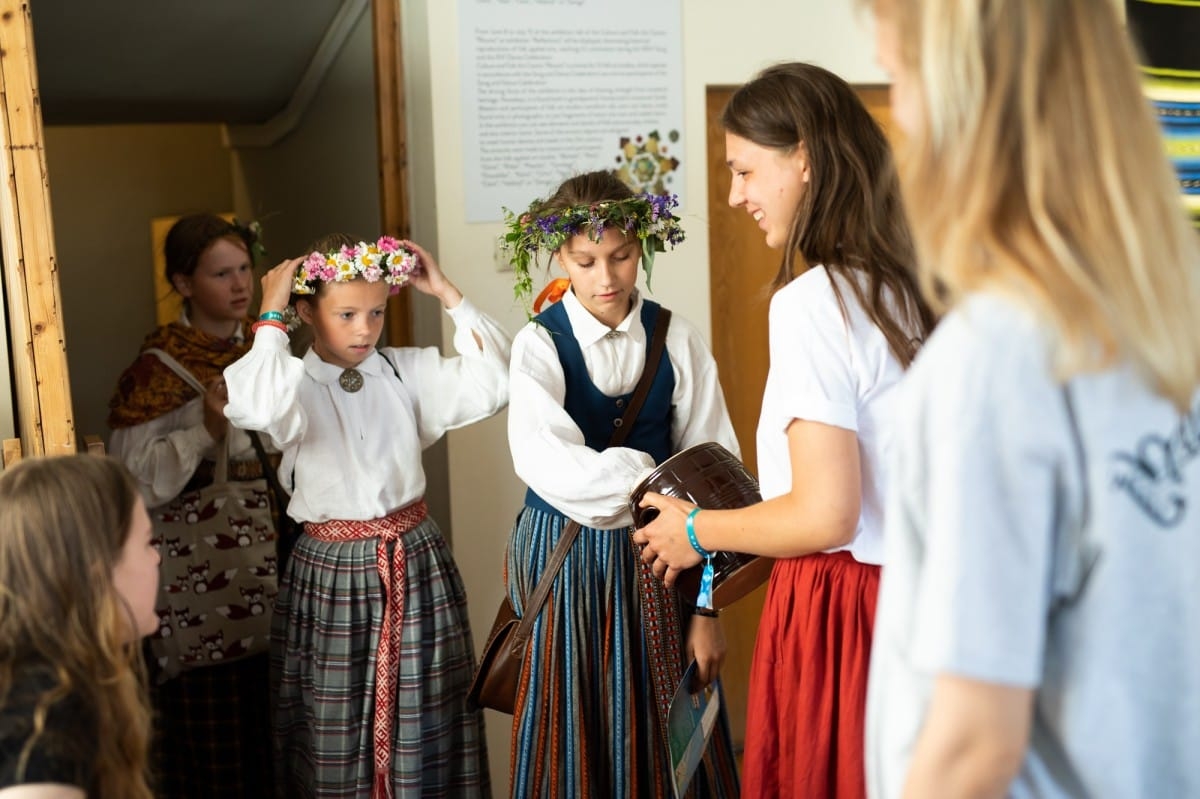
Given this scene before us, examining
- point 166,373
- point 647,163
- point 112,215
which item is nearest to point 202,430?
point 166,373

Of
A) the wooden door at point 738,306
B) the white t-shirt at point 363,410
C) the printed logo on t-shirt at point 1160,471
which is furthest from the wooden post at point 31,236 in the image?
the wooden door at point 738,306

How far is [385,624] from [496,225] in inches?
40.5

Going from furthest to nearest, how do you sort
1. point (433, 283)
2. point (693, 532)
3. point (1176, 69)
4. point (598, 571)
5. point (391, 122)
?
1. point (1176, 69)
2. point (391, 122)
3. point (433, 283)
4. point (598, 571)
5. point (693, 532)

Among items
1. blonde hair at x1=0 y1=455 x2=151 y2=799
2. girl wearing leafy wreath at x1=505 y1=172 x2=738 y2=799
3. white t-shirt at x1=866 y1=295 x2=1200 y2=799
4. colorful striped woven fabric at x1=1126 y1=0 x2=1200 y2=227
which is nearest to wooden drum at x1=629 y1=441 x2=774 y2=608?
girl wearing leafy wreath at x1=505 y1=172 x2=738 y2=799

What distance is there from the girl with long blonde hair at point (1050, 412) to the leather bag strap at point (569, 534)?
1334 mm

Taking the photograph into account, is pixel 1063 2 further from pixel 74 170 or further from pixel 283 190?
pixel 74 170

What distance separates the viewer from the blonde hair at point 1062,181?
3.10 feet

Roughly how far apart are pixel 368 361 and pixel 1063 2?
176 cm

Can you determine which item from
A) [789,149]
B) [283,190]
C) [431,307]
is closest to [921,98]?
[789,149]

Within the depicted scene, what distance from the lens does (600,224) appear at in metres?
2.25

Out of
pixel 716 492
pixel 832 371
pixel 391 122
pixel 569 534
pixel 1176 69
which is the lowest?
pixel 569 534

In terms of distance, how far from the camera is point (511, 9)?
299 cm

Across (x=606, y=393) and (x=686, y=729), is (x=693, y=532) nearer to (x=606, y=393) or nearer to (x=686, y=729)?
(x=686, y=729)

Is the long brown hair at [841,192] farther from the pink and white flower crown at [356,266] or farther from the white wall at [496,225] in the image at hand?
the white wall at [496,225]
